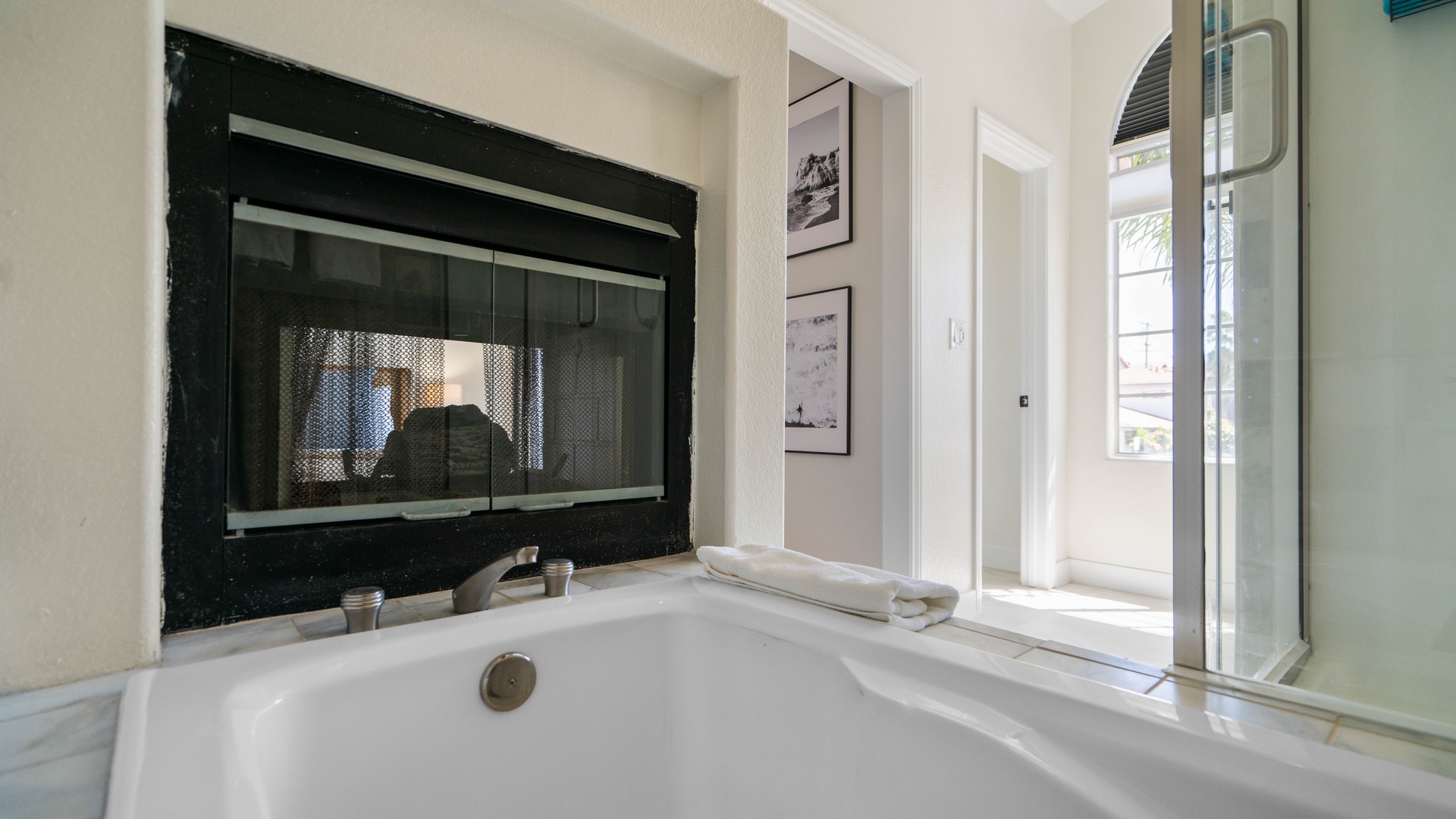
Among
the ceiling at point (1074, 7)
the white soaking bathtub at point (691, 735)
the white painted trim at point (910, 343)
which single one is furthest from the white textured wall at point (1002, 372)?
the white soaking bathtub at point (691, 735)

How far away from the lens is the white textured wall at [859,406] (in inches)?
101

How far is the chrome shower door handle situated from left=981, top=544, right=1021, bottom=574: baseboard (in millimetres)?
2854

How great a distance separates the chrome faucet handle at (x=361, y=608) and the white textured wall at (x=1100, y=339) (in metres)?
3.34

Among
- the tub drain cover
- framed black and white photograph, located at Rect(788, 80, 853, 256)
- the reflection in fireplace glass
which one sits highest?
framed black and white photograph, located at Rect(788, 80, 853, 256)

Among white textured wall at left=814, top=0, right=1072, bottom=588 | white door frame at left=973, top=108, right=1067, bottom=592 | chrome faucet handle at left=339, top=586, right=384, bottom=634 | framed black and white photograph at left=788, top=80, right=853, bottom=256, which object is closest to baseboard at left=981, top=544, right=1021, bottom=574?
white door frame at left=973, top=108, right=1067, bottom=592

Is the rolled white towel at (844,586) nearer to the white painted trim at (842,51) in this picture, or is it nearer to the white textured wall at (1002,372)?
the white painted trim at (842,51)

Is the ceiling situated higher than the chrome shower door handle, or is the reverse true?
the ceiling

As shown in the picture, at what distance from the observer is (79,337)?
761 mm

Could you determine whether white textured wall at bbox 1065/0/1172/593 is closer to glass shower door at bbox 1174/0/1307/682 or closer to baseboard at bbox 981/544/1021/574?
baseboard at bbox 981/544/1021/574

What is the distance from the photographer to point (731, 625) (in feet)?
3.42

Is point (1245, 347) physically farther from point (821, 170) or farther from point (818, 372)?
point (821, 170)

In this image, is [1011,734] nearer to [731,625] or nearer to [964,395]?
[731,625]

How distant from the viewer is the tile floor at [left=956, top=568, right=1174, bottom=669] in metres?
2.45

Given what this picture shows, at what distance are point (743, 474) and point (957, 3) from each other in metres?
2.24
